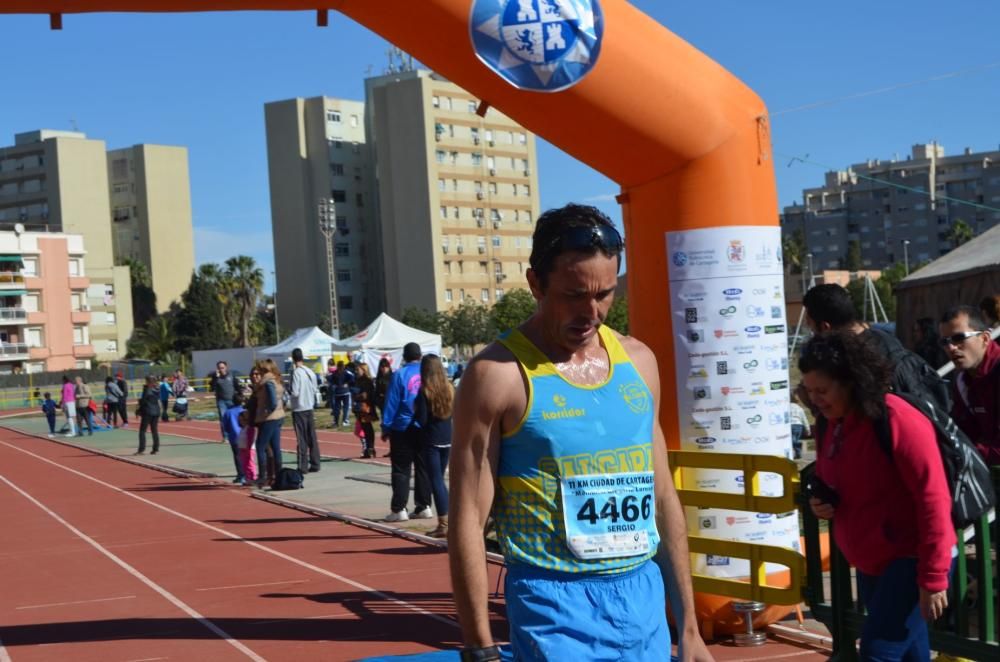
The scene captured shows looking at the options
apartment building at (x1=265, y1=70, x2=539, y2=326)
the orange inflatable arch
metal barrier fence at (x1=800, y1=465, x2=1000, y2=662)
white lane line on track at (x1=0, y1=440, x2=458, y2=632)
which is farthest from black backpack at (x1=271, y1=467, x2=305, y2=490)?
apartment building at (x1=265, y1=70, x2=539, y2=326)

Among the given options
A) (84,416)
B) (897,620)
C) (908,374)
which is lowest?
(84,416)

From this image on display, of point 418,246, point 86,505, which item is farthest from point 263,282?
point 86,505

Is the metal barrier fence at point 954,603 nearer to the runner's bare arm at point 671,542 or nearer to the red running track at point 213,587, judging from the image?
the runner's bare arm at point 671,542

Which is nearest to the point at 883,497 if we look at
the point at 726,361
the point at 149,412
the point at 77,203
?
the point at 726,361

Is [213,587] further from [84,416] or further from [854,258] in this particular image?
[854,258]

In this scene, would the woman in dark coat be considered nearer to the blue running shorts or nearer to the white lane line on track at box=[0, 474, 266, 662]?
the white lane line on track at box=[0, 474, 266, 662]

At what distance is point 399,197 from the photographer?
113625 mm

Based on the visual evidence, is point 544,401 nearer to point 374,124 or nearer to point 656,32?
point 656,32

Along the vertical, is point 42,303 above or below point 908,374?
above

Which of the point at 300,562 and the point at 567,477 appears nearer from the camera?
the point at 567,477

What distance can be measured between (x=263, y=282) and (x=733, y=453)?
387ft

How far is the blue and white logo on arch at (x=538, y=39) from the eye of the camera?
6660 millimetres

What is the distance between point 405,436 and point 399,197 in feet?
333

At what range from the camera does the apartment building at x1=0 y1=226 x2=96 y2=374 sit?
100 metres
